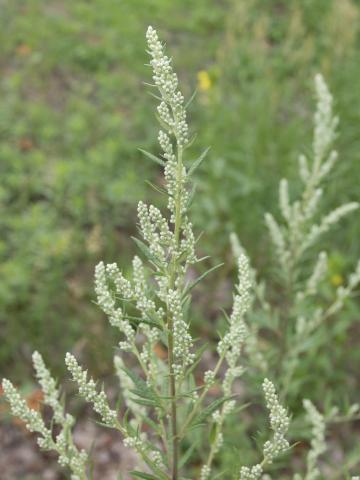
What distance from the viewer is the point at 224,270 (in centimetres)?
455

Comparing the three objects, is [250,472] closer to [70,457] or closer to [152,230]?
[70,457]

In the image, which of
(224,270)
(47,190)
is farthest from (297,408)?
(47,190)

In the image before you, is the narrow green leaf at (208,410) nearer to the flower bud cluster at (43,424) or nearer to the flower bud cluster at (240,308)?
the flower bud cluster at (240,308)

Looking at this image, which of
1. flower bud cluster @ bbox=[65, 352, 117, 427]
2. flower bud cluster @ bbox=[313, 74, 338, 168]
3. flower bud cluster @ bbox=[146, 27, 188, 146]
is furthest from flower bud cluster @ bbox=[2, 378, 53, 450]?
flower bud cluster @ bbox=[313, 74, 338, 168]

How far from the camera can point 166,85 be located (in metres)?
1.35

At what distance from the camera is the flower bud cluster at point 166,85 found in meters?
1.34

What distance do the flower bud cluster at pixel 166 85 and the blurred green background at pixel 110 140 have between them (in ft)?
8.88

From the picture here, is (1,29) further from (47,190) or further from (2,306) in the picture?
(2,306)

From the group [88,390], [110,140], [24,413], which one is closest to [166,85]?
[88,390]

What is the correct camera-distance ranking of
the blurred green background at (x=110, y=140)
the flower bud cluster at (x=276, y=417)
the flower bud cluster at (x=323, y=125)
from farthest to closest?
the blurred green background at (x=110, y=140)
the flower bud cluster at (x=323, y=125)
the flower bud cluster at (x=276, y=417)

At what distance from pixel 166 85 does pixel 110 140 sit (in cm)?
408

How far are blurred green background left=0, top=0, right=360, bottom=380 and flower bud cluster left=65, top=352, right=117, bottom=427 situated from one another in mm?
2376

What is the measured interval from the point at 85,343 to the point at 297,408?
136 centimetres

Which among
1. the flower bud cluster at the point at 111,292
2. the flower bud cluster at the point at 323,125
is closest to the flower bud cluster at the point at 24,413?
the flower bud cluster at the point at 111,292
